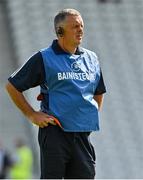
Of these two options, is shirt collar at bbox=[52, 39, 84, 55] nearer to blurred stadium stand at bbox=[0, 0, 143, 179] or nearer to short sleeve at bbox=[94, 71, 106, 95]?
short sleeve at bbox=[94, 71, 106, 95]

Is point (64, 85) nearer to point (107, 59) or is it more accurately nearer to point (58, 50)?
point (58, 50)

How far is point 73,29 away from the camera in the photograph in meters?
4.37

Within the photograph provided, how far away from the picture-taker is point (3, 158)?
44.2 ft

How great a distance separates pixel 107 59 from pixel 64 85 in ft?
31.6

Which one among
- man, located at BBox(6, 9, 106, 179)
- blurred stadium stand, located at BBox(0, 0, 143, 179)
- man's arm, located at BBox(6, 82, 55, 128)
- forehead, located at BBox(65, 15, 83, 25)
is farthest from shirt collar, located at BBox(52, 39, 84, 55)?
blurred stadium stand, located at BBox(0, 0, 143, 179)

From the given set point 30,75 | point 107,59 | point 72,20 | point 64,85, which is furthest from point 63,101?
point 107,59

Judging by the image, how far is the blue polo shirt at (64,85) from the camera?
4.32m

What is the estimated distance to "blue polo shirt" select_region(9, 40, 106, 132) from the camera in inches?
170

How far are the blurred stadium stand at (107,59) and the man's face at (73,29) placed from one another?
854 centimetres

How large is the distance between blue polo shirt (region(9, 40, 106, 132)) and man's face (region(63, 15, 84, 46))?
0.08m

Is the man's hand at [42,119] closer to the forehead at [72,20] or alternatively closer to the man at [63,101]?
the man at [63,101]

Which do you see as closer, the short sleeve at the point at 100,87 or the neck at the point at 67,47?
the neck at the point at 67,47

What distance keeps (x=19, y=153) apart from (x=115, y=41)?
261 cm

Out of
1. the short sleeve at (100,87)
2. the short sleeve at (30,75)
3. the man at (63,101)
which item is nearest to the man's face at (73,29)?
the man at (63,101)
